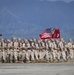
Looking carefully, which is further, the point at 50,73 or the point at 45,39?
the point at 45,39

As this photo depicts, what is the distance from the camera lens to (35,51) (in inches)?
1652

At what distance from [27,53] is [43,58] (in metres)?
1.81

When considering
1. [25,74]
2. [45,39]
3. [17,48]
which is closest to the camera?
[25,74]

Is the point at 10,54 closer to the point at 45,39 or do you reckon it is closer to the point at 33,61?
the point at 33,61

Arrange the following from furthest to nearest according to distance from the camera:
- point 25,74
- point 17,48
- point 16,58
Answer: point 17,48, point 16,58, point 25,74

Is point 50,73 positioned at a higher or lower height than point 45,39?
lower

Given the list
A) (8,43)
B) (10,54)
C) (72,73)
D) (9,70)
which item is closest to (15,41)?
(8,43)

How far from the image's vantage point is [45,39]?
1903 inches

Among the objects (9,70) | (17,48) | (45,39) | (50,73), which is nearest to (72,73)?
(50,73)

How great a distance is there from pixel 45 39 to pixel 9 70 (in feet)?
52.0

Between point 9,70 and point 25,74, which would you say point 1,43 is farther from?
point 25,74

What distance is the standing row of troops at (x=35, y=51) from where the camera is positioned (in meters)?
41.3

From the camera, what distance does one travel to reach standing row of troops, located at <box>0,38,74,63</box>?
136 feet

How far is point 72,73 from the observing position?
31.0 meters
